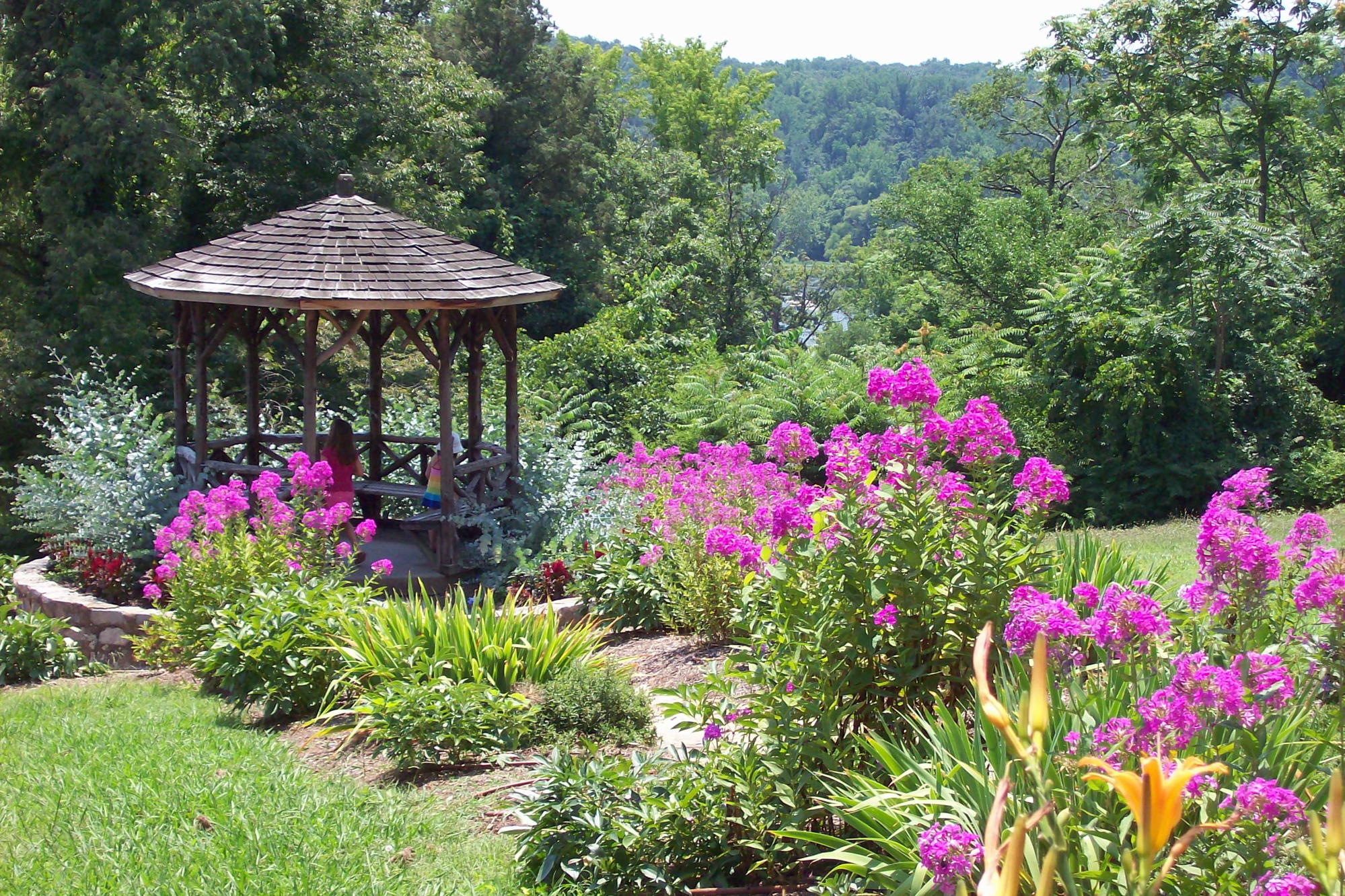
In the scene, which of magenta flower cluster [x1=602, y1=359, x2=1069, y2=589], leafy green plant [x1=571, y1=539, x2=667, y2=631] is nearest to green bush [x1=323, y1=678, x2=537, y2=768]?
magenta flower cluster [x1=602, y1=359, x2=1069, y2=589]

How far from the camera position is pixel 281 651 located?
19.0ft

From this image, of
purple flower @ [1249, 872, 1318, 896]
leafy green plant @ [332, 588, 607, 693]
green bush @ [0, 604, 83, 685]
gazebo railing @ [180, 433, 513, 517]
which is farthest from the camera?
gazebo railing @ [180, 433, 513, 517]

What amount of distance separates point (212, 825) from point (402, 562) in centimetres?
577

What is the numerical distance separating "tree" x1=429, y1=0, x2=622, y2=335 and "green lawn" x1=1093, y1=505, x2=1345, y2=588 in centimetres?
1826

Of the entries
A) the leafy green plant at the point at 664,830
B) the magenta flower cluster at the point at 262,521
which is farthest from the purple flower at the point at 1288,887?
the magenta flower cluster at the point at 262,521

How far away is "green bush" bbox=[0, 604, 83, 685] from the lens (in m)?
7.65

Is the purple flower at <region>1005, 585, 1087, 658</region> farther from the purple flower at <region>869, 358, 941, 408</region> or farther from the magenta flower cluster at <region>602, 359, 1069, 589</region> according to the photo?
the purple flower at <region>869, 358, 941, 408</region>

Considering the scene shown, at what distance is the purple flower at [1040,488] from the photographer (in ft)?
12.7

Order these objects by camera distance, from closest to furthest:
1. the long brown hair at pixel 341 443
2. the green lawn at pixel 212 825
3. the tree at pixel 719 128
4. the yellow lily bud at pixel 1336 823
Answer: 1. the yellow lily bud at pixel 1336 823
2. the green lawn at pixel 212 825
3. the long brown hair at pixel 341 443
4. the tree at pixel 719 128

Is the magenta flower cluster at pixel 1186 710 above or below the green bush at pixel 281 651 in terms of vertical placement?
above

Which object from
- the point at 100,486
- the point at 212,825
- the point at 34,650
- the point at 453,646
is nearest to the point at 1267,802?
the point at 212,825

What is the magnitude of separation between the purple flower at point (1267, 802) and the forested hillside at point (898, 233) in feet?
30.8

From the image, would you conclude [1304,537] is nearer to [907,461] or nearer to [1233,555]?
[1233,555]

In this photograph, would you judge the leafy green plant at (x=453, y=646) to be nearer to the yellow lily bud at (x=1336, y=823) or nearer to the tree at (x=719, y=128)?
the yellow lily bud at (x=1336, y=823)
